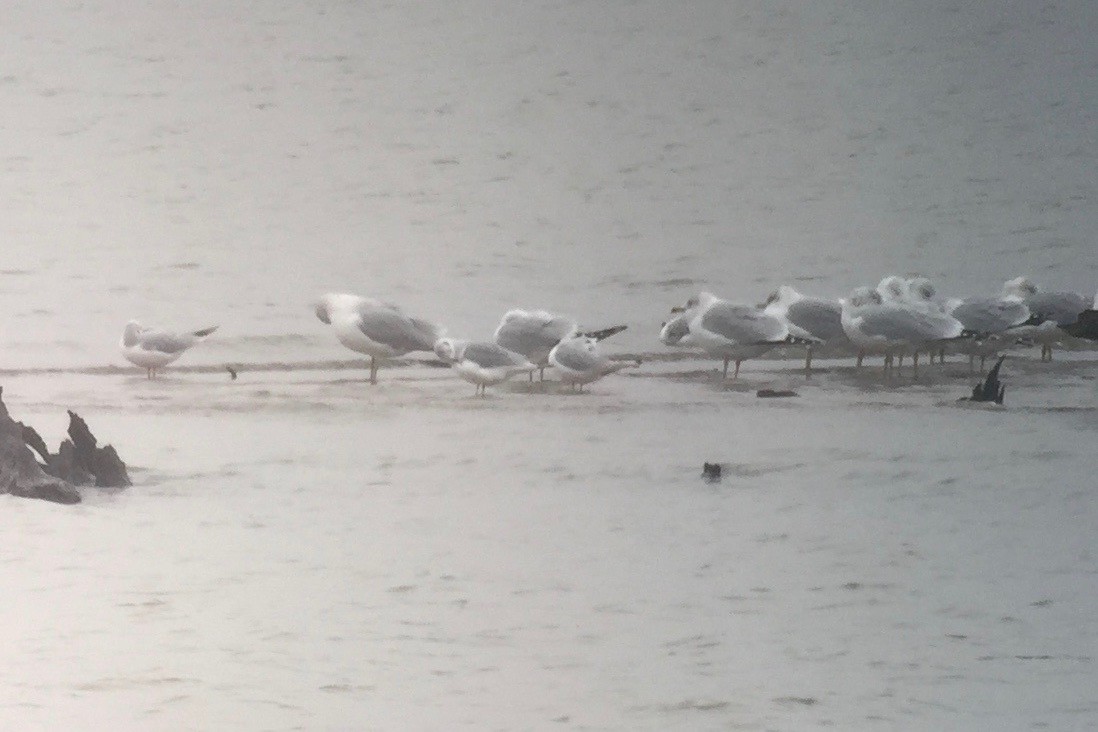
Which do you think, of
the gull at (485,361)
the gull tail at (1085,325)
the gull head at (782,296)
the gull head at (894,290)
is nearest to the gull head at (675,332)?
the gull head at (782,296)

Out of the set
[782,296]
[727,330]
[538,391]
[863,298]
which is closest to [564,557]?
[538,391]

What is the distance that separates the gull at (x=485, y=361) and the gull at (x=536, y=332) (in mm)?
18

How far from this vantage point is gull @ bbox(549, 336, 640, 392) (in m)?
2.89

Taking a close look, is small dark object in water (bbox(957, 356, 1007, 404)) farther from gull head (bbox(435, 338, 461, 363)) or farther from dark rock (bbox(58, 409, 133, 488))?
dark rock (bbox(58, 409, 133, 488))

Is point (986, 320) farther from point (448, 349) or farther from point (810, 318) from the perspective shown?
point (448, 349)

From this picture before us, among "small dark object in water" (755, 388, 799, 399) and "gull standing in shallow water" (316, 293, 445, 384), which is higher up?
"gull standing in shallow water" (316, 293, 445, 384)

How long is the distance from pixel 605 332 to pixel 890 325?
54 cm

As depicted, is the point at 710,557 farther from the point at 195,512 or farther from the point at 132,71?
the point at 132,71

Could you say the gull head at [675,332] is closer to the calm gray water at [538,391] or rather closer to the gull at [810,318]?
the calm gray water at [538,391]

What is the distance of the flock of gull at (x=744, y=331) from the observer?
2879 millimetres

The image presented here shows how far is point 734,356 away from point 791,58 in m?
0.60

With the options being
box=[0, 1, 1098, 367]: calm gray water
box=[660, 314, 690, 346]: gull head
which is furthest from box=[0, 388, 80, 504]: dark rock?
box=[660, 314, 690, 346]: gull head

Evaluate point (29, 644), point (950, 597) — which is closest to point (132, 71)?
point (29, 644)

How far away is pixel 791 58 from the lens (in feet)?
9.74
